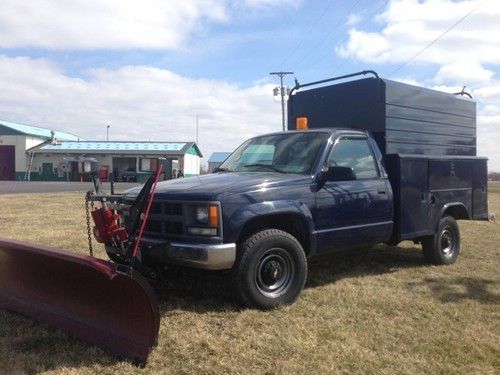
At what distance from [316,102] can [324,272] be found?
2.63 metres

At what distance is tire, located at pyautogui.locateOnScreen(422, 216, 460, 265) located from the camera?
296 inches

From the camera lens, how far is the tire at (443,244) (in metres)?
7.52

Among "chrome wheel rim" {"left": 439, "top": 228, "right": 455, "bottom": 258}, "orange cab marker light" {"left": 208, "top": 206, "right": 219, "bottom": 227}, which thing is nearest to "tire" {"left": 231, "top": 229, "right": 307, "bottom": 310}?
"orange cab marker light" {"left": 208, "top": 206, "right": 219, "bottom": 227}

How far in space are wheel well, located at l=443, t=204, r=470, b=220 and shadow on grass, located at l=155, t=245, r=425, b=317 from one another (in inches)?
32.0

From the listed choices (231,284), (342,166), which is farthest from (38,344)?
(342,166)

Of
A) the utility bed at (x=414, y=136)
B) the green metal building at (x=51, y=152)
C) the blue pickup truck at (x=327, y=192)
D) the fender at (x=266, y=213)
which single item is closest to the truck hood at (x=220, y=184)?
the blue pickup truck at (x=327, y=192)

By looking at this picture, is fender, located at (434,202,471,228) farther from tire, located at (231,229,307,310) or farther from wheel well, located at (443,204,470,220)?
tire, located at (231,229,307,310)

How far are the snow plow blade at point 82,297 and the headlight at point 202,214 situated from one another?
3.50ft

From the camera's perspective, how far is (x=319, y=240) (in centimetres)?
570

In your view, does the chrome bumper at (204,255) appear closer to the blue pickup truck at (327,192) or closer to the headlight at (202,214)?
the blue pickup truck at (327,192)

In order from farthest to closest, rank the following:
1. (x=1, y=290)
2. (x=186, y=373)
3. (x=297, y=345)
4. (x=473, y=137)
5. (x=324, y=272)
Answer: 1. (x=473, y=137)
2. (x=324, y=272)
3. (x=1, y=290)
4. (x=297, y=345)
5. (x=186, y=373)

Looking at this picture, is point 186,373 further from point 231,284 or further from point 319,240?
point 319,240

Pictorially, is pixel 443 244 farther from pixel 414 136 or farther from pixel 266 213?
pixel 266 213

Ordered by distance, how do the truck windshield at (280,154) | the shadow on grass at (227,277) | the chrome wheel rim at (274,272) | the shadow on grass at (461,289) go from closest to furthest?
the chrome wheel rim at (274,272) → the shadow on grass at (227,277) → the shadow on grass at (461,289) → the truck windshield at (280,154)
